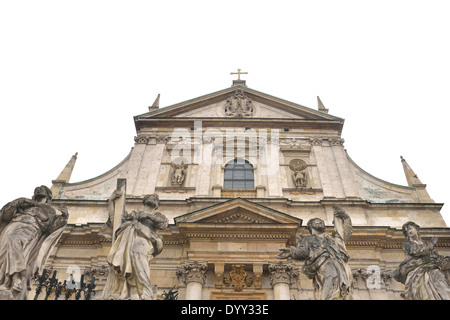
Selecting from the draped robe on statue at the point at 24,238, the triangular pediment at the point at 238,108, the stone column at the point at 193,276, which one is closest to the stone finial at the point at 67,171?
the triangular pediment at the point at 238,108

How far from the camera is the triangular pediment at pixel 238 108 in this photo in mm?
18391

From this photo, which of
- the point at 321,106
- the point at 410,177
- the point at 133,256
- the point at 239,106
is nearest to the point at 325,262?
the point at 133,256

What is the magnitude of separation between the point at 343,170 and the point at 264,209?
15.8ft

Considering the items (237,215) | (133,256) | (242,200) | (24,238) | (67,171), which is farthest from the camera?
(67,171)

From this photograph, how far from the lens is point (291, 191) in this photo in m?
15.1

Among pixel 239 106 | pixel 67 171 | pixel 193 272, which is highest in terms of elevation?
pixel 239 106

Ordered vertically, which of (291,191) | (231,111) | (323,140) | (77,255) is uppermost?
(231,111)

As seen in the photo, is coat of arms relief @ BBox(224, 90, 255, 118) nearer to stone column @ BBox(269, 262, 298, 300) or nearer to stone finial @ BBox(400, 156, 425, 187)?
stone finial @ BBox(400, 156, 425, 187)

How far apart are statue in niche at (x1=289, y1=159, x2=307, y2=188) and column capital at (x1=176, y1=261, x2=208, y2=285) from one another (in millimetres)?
5535

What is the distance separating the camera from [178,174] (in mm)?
15664

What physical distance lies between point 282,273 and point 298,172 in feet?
17.3

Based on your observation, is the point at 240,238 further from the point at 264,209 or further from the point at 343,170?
the point at 343,170

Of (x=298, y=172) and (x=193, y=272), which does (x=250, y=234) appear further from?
(x=298, y=172)
